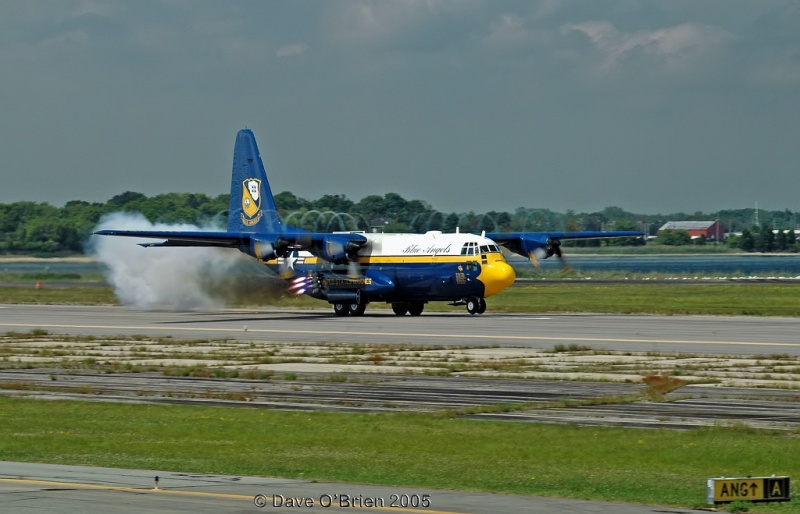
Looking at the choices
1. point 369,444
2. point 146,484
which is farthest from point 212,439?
point 146,484

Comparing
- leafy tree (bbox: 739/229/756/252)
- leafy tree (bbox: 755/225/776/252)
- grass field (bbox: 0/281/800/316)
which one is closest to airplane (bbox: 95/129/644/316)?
grass field (bbox: 0/281/800/316)

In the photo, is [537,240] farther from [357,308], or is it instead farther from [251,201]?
[251,201]

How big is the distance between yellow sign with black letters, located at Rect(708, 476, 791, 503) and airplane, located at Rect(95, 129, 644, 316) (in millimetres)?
37775

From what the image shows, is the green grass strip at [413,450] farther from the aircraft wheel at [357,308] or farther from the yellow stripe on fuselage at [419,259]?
the aircraft wheel at [357,308]

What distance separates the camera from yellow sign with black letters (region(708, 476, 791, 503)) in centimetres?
1150

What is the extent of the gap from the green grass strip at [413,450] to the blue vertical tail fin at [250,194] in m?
36.2

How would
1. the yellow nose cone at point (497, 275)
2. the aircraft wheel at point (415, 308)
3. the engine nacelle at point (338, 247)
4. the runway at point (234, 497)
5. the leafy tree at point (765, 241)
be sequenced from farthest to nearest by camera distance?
the leafy tree at point (765, 241)
the aircraft wheel at point (415, 308)
the engine nacelle at point (338, 247)
the yellow nose cone at point (497, 275)
the runway at point (234, 497)

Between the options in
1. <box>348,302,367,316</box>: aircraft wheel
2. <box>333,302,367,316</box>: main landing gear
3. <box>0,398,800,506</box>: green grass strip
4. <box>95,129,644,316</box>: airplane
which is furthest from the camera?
<box>333,302,367,316</box>: main landing gear

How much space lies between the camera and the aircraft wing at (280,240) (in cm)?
5194

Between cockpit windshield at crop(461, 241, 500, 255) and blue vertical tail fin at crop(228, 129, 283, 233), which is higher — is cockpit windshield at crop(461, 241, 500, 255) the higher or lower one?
the lower one

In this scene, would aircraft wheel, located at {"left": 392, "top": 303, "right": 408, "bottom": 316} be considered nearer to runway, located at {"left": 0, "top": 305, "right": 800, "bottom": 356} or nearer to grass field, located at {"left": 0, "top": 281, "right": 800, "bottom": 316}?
runway, located at {"left": 0, "top": 305, "right": 800, "bottom": 356}

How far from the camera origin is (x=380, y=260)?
172 ft

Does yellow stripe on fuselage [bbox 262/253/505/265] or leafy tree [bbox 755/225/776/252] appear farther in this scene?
leafy tree [bbox 755/225/776/252]

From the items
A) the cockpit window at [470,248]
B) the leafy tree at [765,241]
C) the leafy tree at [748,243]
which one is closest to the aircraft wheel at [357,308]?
the cockpit window at [470,248]
